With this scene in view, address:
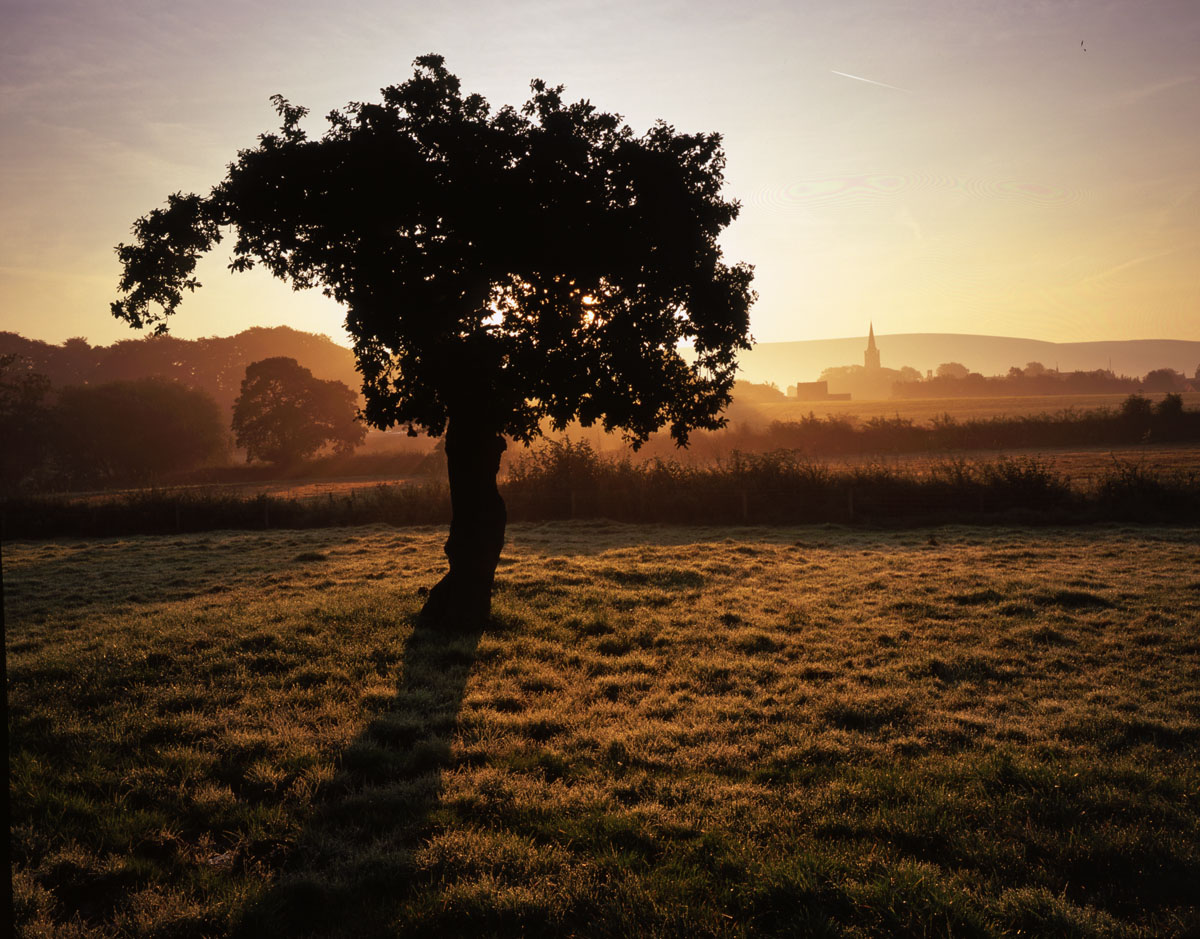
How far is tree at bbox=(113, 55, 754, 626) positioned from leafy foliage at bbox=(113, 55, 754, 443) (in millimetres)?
28

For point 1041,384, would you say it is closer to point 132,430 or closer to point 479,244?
point 132,430

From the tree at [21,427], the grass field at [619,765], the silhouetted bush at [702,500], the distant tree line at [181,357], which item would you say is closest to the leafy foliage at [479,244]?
the grass field at [619,765]

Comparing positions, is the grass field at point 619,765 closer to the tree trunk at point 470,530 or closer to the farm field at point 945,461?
the tree trunk at point 470,530

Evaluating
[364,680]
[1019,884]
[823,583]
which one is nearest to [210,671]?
[364,680]

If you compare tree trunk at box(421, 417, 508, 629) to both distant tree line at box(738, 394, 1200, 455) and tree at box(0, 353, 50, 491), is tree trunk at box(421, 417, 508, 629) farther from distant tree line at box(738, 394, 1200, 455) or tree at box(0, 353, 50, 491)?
tree at box(0, 353, 50, 491)

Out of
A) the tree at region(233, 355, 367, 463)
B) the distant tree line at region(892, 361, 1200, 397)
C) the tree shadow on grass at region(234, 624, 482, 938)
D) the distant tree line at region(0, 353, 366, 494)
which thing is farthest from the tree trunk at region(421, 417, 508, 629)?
the distant tree line at region(892, 361, 1200, 397)

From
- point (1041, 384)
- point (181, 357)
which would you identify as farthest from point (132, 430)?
point (1041, 384)

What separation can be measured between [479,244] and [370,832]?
28.6 feet

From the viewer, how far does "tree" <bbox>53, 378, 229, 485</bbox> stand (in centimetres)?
6556

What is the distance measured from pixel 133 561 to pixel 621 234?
20.7 m

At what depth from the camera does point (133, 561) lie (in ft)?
78.2

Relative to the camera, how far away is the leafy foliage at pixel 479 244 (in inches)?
461

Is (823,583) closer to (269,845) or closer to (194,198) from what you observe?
(269,845)

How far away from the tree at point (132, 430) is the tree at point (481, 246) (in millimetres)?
65199
